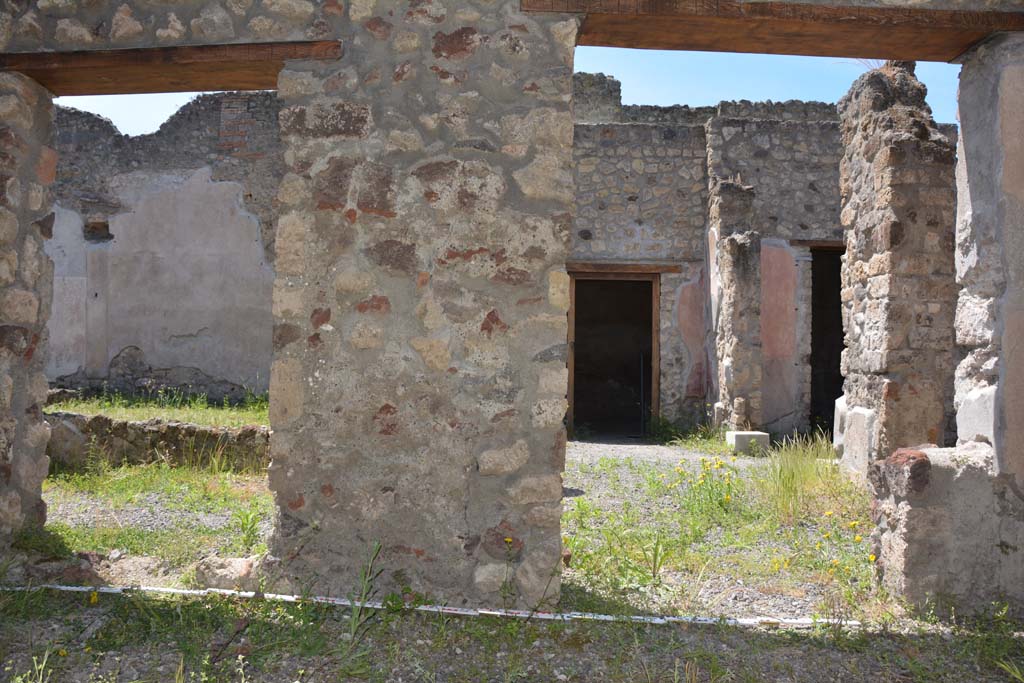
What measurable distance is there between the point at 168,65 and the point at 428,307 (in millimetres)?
1519

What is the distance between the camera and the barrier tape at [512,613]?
319 centimetres

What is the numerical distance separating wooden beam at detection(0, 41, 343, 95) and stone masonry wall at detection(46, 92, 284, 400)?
684cm

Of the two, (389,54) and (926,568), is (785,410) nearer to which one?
(926,568)

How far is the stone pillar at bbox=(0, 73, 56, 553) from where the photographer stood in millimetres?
3541

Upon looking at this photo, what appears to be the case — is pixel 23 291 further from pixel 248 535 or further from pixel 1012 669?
pixel 1012 669

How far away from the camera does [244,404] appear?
1009 cm

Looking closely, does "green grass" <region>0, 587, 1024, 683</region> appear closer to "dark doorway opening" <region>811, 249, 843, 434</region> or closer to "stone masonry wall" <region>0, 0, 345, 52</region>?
"stone masonry wall" <region>0, 0, 345, 52</region>

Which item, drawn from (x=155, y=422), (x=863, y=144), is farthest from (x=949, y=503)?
(x=155, y=422)

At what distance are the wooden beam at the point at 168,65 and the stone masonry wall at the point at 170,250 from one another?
22.4 ft

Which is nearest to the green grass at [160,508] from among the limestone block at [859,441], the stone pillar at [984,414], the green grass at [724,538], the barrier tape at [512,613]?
the barrier tape at [512,613]

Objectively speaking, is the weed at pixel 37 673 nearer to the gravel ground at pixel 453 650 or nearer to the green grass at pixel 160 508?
the gravel ground at pixel 453 650

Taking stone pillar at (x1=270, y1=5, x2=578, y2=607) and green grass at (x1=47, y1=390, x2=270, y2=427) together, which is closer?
stone pillar at (x1=270, y1=5, x2=578, y2=607)

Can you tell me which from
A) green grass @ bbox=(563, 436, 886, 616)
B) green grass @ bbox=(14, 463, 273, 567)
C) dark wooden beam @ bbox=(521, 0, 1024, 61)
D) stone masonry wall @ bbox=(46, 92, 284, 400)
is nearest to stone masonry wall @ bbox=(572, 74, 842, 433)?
green grass @ bbox=(563, 436, 886, 616)

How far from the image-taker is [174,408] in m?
9.02
